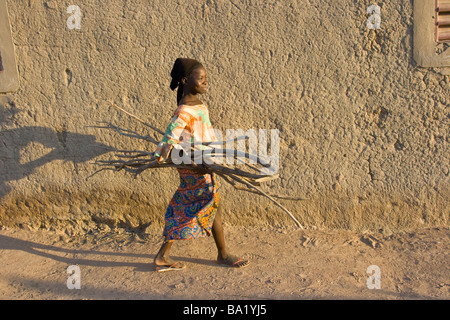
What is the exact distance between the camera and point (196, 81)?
2.56m

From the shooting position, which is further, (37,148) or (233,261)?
(37,148)

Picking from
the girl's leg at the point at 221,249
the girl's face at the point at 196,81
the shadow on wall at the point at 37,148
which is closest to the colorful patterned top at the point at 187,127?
the girl's face at the point at 196,81

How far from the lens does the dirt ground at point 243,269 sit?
8.29 ft

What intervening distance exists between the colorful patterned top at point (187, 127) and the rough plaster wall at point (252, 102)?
62 centimetres

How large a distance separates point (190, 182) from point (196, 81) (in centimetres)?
68

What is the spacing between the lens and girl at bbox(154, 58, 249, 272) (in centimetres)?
254

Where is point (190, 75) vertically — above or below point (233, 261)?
above

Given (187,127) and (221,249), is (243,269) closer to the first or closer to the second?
(221,249)

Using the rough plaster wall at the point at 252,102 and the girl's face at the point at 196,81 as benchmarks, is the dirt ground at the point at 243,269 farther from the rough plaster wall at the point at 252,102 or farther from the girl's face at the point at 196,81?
the girl's face at the point at 196,81

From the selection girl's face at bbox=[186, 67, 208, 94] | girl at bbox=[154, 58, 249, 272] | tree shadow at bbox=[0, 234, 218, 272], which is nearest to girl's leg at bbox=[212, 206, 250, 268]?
girl at bbox=[154, 58, 249, 272]

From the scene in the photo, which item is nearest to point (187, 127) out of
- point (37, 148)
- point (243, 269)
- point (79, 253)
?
point (243, 269)

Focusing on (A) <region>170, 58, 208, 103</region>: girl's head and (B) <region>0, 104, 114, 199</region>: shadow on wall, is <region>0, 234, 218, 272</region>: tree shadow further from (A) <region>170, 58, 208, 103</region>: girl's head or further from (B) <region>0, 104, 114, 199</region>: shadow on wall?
(A) <region>170, 58, 208, 103</region>: girl's head

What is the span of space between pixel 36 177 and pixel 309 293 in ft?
8.38

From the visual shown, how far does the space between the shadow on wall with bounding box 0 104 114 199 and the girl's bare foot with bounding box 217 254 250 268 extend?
1410 mm
